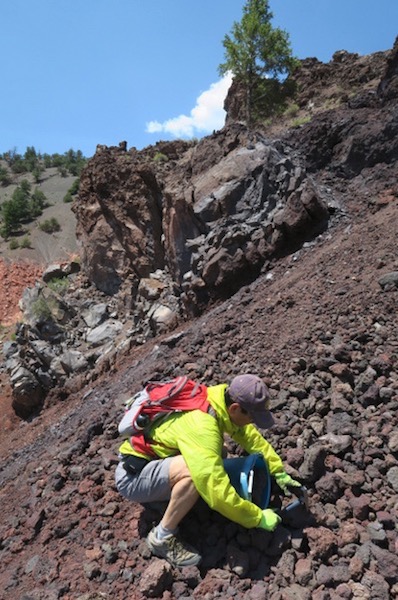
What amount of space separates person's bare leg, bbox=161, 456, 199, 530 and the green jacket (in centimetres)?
8

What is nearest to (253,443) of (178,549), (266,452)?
(266,452)

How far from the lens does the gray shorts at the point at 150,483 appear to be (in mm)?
2328

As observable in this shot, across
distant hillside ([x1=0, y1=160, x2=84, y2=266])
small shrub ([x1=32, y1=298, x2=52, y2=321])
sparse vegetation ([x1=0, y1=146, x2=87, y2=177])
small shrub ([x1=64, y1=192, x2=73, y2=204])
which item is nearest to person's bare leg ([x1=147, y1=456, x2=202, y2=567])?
small shrub ([x1=32, y1=298, x2=52, y2=321])

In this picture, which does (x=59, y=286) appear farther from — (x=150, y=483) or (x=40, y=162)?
(x=40, y=162)

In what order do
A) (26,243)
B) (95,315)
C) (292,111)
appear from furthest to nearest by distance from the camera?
(26,243)
(292,111)
(95,315)

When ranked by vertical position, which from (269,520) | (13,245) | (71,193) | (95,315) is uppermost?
(71,193)

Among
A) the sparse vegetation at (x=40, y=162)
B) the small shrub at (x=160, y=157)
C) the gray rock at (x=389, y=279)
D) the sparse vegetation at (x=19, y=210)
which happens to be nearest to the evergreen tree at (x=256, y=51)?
the small shrub at (x=160, y=157)

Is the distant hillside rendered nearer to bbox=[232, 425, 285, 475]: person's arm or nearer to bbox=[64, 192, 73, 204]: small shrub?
bbox=[64, 192, 73, 204]: small shrub

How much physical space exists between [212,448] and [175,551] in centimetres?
62

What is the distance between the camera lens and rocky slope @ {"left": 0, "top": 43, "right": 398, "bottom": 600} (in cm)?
216

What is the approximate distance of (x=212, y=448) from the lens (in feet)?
7.18

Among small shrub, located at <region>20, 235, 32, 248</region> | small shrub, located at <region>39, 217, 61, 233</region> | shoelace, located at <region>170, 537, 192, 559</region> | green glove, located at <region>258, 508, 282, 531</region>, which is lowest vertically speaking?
green glove, located at <region>258, 508, 282, 531</region>

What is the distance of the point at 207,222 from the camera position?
24.6ft

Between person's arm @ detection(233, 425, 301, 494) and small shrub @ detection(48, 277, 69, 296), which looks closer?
person's arm @ detection(233, 425, 301, 494)
